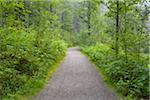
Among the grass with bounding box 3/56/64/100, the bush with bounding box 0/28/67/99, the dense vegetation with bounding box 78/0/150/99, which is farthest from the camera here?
the dense vegetation with bounding box 78/0/150/99

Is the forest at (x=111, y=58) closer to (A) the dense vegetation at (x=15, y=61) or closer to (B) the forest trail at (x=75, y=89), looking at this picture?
(A) the dense vegetation at (x=15, y=61)

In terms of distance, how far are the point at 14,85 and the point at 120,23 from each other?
21.9 ft

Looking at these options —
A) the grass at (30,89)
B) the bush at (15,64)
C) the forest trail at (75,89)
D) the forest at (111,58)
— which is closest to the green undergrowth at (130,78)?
the forest at (111,58)

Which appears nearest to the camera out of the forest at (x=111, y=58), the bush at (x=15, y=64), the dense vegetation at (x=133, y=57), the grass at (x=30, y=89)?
the grass at (x=30, y=89)

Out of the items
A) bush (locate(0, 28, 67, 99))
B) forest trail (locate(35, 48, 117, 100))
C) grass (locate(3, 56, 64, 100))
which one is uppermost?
bush (locate(0, 28, 67, 99))

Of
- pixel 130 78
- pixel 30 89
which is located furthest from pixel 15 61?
pixel 130 78

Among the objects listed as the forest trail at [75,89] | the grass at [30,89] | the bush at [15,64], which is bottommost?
the forest trail at [75,89]

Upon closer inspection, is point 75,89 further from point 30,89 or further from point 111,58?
point 111,58

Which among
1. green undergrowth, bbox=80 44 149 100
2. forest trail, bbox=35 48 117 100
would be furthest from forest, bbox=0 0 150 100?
forest trail, bbox=35 48 117 100

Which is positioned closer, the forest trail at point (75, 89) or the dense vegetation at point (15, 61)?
the dense vegetation at point (15, 61)

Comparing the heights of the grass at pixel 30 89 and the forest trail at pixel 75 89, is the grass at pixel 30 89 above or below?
above

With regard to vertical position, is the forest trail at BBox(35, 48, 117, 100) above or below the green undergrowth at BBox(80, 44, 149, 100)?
below

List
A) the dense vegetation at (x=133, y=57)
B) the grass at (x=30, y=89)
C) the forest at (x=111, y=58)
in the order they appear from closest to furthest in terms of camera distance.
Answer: the grass at (x=30, y=89) < the forest at (x=111, y=58) < the dense vegetation at (x=133, y=57)

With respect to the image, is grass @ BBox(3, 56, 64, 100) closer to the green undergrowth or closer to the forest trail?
the forest trail
